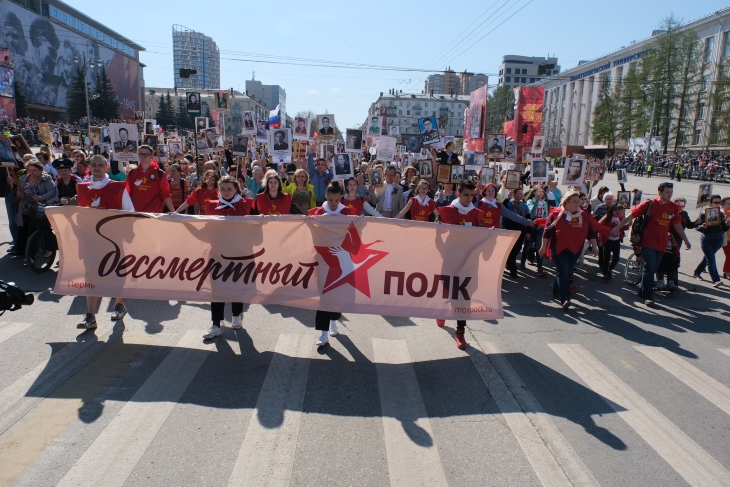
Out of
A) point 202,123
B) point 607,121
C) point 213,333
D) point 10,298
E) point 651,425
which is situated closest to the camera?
point 651,425

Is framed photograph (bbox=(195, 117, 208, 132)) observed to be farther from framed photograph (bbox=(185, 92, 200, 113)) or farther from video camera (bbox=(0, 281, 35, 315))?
video camera (bbox=(0, 281, 35, 315))

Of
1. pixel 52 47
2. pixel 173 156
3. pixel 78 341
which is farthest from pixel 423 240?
pixel 52 47

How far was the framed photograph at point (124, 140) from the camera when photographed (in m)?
12.0

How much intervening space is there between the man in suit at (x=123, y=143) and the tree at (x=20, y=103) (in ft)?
188

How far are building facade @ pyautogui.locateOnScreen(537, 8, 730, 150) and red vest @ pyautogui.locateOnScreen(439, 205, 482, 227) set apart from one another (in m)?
55.1

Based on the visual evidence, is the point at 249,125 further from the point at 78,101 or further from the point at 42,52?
the point at 42,52

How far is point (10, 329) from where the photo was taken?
611 cm

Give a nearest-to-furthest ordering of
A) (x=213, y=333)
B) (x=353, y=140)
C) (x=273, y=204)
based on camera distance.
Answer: (x=213, y=333) → (x=273, y=204) → (x=353, y=140)

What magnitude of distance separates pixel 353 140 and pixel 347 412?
10577 millimetres

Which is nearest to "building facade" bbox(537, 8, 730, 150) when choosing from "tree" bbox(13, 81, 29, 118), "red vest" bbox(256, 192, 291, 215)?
"red vest" bbox(256, 192, 291, 215)

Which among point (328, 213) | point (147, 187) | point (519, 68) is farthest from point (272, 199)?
point (519, 68)

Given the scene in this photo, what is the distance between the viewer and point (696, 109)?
2212 inches

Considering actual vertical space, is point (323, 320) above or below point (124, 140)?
below

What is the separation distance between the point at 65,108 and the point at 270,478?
8376 cm
